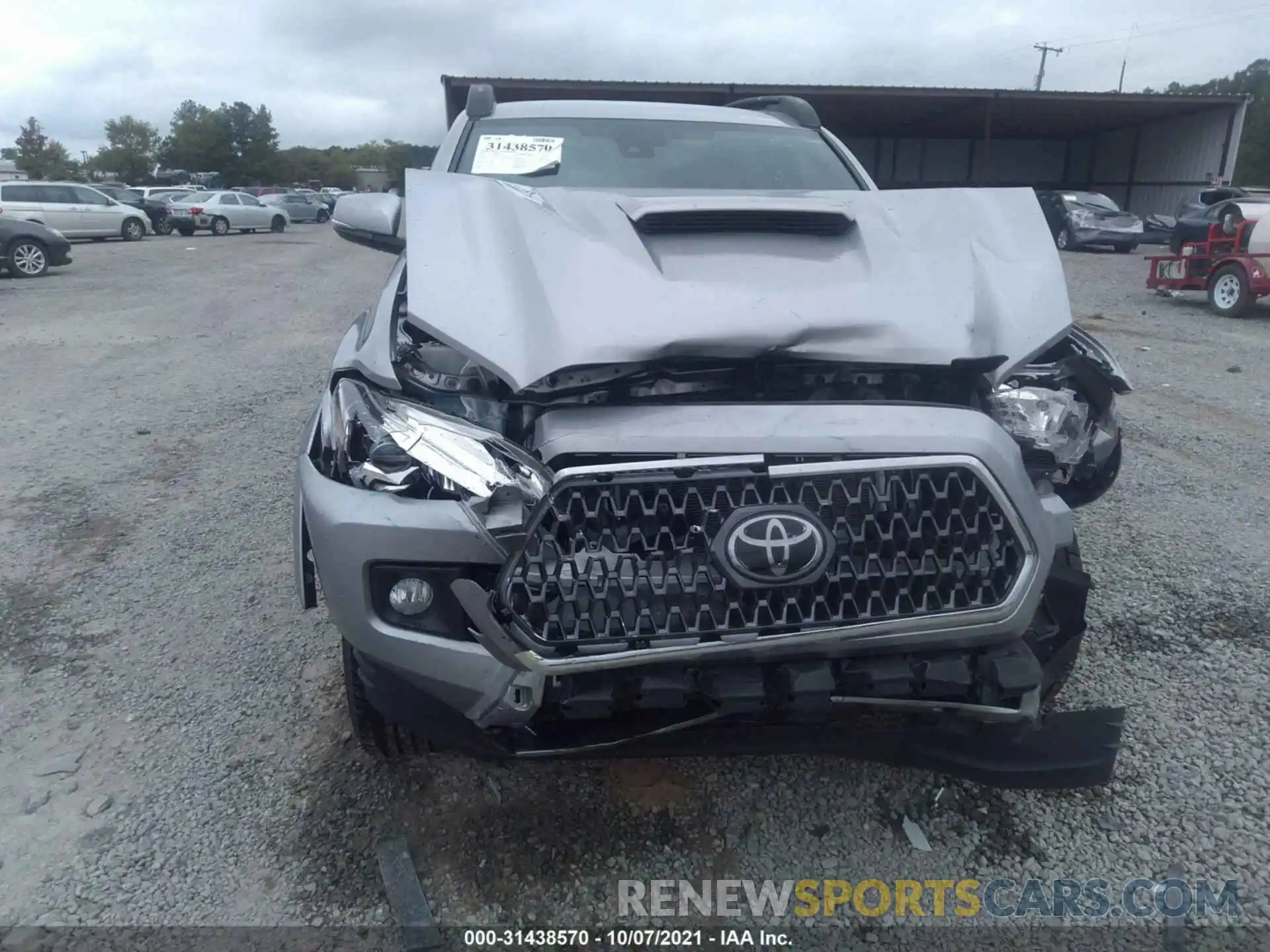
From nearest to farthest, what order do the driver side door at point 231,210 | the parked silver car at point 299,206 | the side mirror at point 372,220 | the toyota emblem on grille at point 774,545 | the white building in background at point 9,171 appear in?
the toyota emblem on grille at point 774,545 < the side mirror at point 372,220 < the driver side door at point 231,210 < the parked silver car at point 299,206 < the white building in background at point 9,171

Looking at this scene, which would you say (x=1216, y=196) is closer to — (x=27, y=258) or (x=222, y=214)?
(x=27, y=258)

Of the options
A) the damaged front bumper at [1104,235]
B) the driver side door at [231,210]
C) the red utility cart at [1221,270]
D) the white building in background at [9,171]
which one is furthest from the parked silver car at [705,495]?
the white building in background at [9,171]

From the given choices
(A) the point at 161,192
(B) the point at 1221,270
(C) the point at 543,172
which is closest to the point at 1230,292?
(B) the point at 1221,270

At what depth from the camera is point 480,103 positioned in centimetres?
409


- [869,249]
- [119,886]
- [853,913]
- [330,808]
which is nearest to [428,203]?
[869,249]

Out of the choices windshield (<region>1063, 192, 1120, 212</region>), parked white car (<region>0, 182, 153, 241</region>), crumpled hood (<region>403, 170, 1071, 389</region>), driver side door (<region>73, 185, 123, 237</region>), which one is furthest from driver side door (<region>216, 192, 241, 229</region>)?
crumpled hood (<region>403, 170, 1071, 389</region>)

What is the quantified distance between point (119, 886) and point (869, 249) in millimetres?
2502

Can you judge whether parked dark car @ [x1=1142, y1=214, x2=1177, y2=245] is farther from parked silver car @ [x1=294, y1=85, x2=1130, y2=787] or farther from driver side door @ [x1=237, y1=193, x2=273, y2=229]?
driver side door @ [x1=237, y1=193, x2=273, y2=229]

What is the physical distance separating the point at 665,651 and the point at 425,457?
667mm

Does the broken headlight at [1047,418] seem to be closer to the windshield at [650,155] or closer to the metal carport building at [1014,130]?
the windshield at [650,155]

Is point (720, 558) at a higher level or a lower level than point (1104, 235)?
higher

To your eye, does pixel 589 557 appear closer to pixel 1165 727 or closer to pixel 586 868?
pixel 586 868

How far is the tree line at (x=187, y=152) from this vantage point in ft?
208

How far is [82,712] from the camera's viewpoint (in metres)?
2.91
